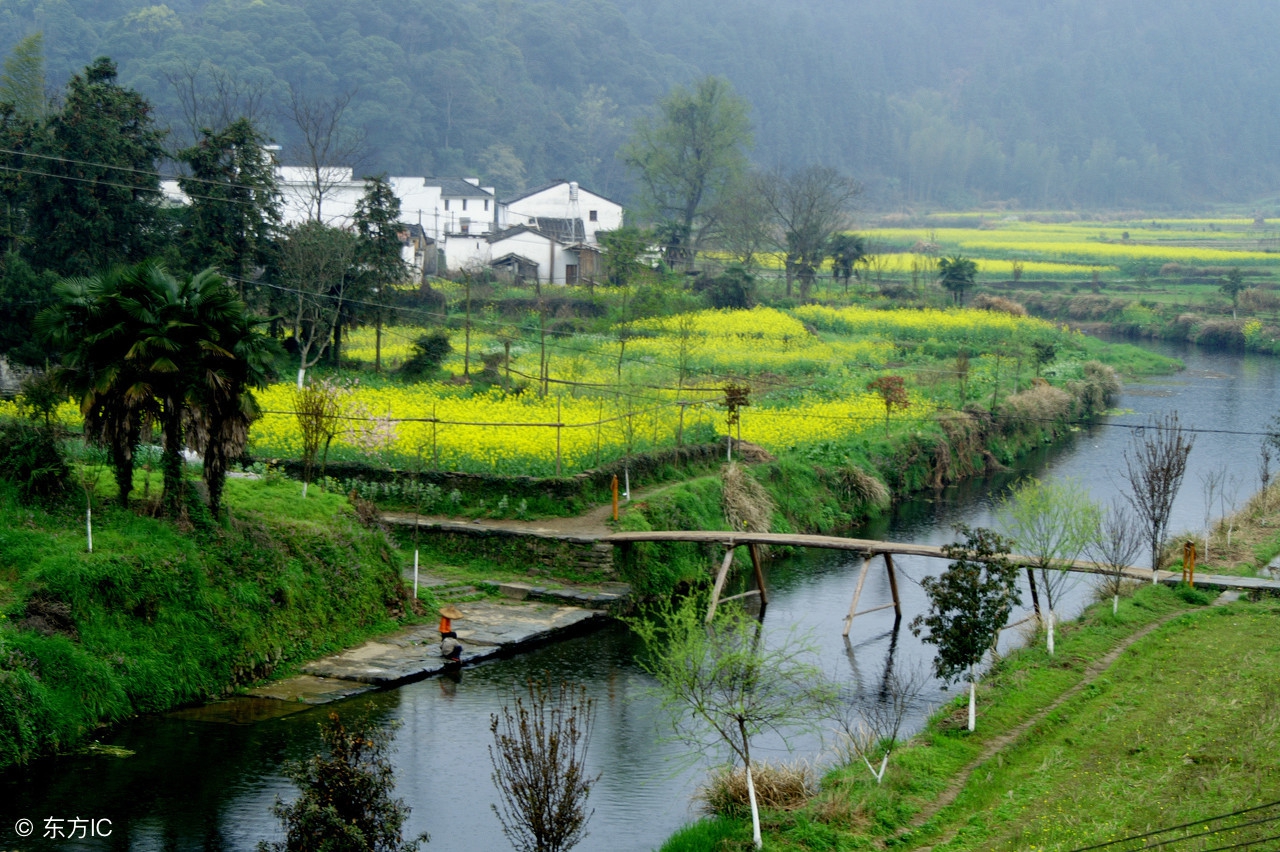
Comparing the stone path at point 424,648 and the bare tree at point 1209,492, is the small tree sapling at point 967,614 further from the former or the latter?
the bare tree at point 1209,492

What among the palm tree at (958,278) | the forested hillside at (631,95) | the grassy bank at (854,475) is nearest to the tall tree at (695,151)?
the palm tree at (958,278)

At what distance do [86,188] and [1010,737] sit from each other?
2983 centimetres

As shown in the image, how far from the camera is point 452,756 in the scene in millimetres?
17469

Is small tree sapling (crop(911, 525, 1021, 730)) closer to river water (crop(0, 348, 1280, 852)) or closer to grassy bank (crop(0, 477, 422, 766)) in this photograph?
river water (crop(0, 348, 1280, 852))

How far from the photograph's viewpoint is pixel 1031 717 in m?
17.2

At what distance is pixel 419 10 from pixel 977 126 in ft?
317

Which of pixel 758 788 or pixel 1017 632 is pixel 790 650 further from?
pixel 758 788

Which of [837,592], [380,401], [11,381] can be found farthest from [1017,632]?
[11,381]

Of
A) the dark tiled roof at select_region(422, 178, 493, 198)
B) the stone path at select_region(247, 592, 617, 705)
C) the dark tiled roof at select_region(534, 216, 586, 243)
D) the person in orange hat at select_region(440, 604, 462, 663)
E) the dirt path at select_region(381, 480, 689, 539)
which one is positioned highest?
the dark tiled roof at select_region(422, 178, 493, 198)

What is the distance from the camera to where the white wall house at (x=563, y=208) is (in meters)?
83.3

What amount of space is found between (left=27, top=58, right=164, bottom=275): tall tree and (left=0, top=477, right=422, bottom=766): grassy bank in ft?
55.9

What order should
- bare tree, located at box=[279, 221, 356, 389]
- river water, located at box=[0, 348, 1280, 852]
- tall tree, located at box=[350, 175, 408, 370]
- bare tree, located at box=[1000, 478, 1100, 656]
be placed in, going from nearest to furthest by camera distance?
river water, located at box=[0, 348, 1280, 852]
bare tree, located at box=[1000, 478, 1100, 656]
bare tree, located at box=[279, 221, 356, 389]
tall tree, located at box=[350, 175, 408, 370]

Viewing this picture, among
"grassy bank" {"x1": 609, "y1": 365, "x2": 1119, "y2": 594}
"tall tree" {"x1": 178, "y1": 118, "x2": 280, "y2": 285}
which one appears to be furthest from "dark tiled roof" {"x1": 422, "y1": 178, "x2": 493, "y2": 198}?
"grassy bank" {"x1": 609, "y1": 365, "x2": 1119, "y2": 594}

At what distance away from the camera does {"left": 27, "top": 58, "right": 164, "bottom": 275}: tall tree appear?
35750 mm
